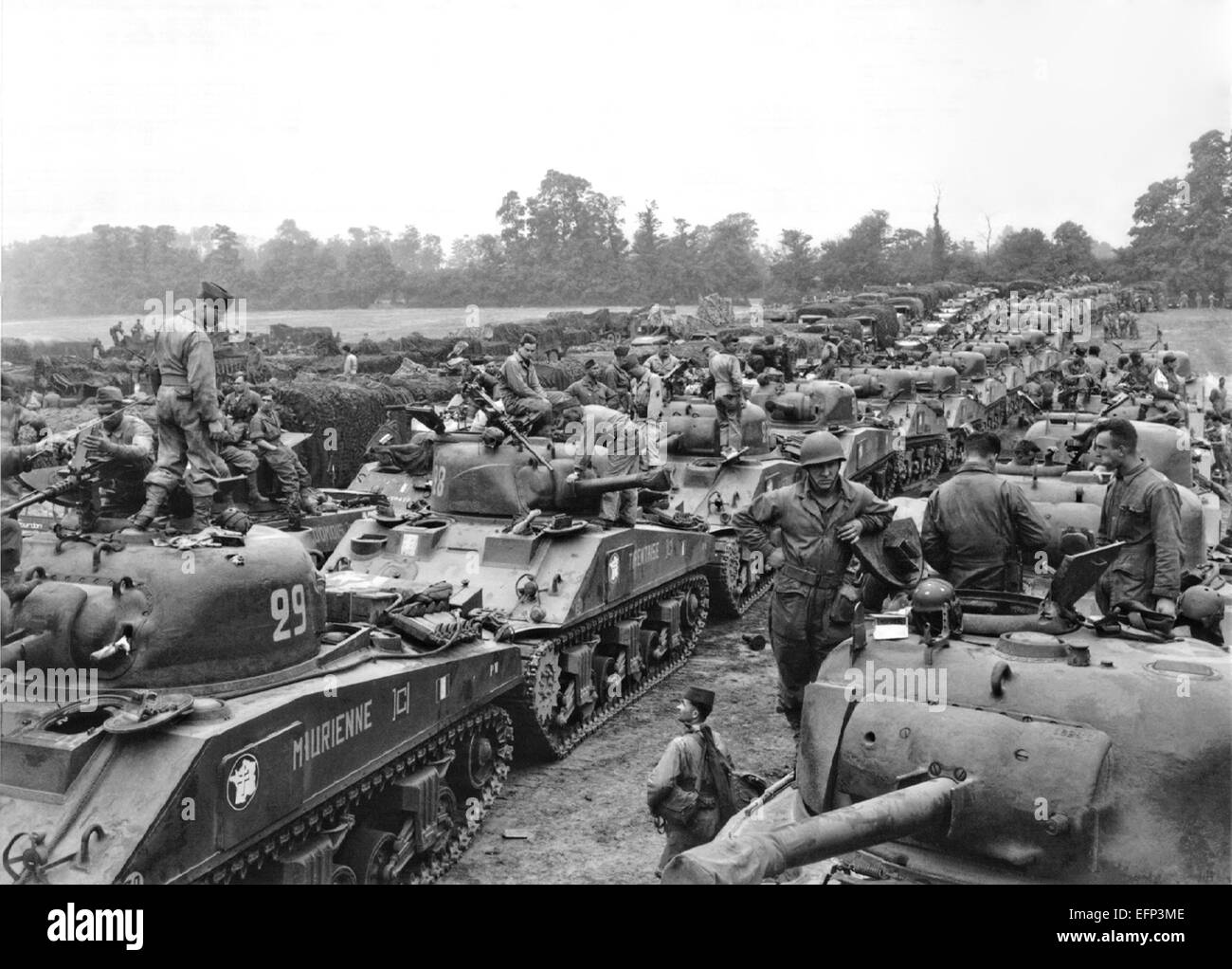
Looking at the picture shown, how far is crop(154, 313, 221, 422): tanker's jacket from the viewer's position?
8188mm

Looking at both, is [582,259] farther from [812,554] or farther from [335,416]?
[812,554]

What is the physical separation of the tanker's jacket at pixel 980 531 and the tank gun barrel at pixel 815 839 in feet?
8.35

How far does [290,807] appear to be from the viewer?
263 inches

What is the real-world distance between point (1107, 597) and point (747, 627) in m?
8.12

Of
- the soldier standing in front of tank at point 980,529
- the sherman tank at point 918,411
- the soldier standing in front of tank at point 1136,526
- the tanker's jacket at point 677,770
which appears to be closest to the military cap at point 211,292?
the tanker's jacket at point 677,770

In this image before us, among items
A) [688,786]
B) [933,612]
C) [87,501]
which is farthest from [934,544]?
[87,501]

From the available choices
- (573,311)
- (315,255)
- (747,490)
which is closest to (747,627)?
(747,490)

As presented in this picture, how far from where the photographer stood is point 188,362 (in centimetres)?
820

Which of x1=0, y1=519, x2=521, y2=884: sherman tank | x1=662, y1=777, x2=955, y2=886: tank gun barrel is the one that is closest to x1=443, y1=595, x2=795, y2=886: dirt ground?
x1=0, y1=519, x2=521, y2=884: sherman tank

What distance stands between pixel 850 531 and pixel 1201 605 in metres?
2.14

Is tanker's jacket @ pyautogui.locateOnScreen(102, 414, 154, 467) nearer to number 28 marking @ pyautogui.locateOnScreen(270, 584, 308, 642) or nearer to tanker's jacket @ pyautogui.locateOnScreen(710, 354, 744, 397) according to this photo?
number 28 marking @ pyautogui.locateOnScreen(270, 584, 308, 642)

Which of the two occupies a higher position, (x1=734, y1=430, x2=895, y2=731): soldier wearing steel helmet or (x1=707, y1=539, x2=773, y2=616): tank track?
(x1=734, y1=430, x2=895, y2=731): soldier wearing steel helmet

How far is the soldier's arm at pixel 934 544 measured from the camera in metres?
7.64
